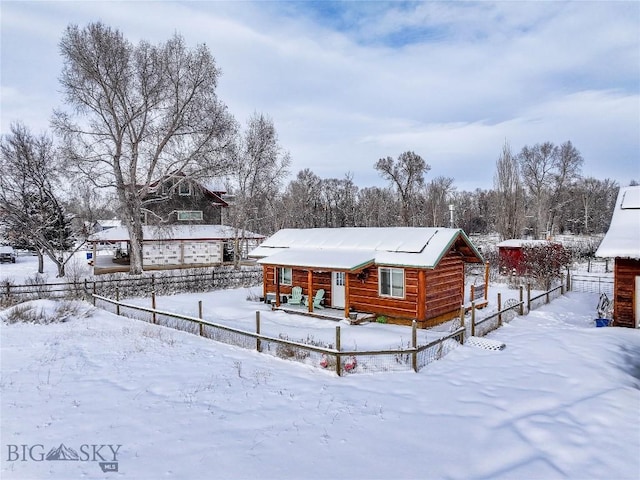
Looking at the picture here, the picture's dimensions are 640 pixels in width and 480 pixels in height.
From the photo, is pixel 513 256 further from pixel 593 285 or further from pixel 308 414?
pixel 308 414

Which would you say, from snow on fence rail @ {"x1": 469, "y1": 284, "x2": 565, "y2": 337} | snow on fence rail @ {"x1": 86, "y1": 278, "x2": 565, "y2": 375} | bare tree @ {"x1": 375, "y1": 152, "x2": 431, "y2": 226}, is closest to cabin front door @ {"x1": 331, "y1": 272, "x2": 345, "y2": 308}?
snow on fence rail @ {"x1": 86, "y1": 278, "x2": 565, "y2": 375}

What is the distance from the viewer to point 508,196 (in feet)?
145

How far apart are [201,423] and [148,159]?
89.2 feet

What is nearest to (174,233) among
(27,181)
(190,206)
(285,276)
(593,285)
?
(190,206)

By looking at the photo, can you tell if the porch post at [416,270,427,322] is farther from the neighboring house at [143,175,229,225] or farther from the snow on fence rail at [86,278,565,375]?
the neighboring house at [143,175,229,225]

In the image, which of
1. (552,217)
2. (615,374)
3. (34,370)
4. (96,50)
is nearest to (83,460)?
(34,370)

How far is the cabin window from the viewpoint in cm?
1573

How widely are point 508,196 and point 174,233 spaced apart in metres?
35.1

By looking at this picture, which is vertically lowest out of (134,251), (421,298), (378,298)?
(378,298)

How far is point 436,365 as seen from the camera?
1016 cm

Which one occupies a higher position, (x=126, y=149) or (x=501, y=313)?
(x=126, y=149)

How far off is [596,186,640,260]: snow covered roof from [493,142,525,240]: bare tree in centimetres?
2619

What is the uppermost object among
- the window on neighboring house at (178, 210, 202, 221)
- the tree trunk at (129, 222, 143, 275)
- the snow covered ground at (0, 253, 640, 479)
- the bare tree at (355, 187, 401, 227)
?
the bare tree at (355, 187, 401, 227)

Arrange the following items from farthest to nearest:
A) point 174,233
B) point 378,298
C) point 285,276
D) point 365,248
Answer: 1. point 174,233
2. point 285,276
3. point 365,248
4. point 378,298
